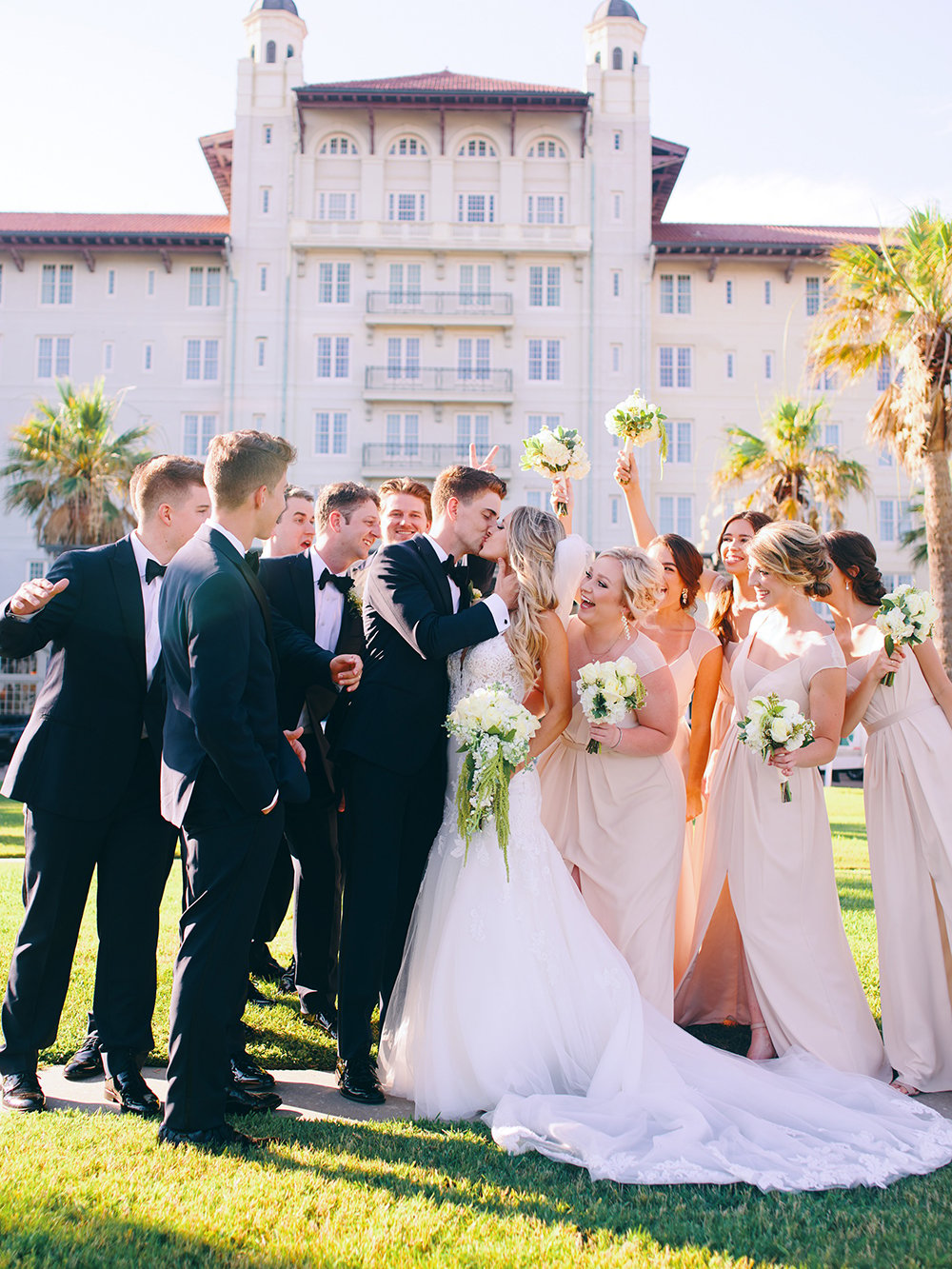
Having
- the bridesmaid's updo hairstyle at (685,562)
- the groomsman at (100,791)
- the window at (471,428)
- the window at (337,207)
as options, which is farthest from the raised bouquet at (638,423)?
the window at (337,207)

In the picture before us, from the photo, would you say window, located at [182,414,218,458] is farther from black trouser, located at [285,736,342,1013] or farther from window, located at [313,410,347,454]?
black trouser, located at [285,736,342,1013]

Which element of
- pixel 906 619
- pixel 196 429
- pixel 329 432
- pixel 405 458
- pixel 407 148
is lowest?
pixel 906 619

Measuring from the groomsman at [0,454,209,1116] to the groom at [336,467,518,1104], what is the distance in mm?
886

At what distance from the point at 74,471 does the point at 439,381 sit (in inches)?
681

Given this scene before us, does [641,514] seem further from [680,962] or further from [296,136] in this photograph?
[296,136]

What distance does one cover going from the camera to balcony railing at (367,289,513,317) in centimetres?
4278

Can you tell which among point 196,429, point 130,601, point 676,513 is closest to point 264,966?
point 130,601

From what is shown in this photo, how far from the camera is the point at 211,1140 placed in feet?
12.8

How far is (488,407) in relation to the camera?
4331 cm

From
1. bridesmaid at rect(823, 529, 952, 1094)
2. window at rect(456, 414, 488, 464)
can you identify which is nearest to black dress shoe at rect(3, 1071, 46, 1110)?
bridesmaid at rect(823, 529, 952, 1094)

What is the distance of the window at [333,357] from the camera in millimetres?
43219

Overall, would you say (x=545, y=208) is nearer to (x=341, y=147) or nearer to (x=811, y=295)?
(x=341, y=147)

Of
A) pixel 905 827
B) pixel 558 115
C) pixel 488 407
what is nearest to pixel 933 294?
pixel 905 827

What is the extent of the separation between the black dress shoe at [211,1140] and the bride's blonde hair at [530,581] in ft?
7.60
